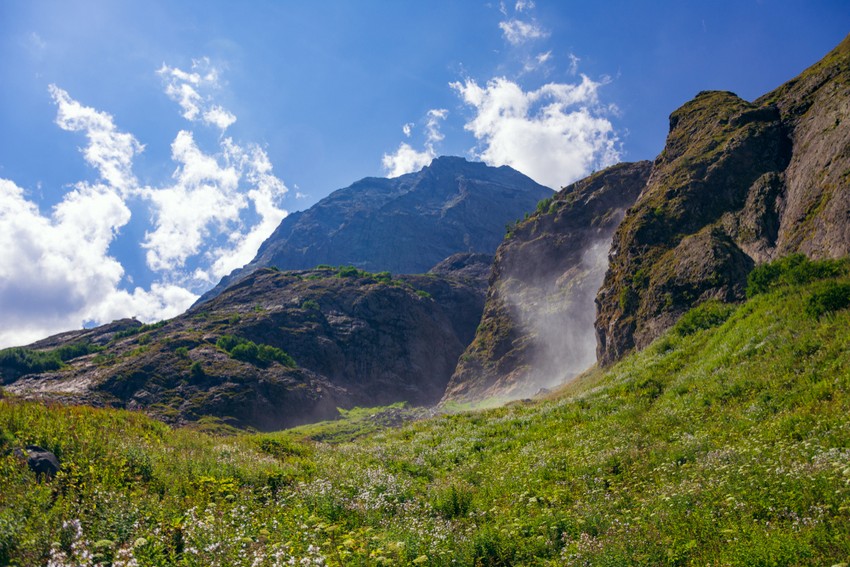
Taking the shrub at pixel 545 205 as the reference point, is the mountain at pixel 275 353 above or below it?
below

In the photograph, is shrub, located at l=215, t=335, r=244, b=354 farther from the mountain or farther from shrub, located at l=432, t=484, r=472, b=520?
shrub, located at l=432, t=484, r=472, b=520

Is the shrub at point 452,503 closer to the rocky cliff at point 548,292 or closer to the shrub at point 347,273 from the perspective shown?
the rocky cliff at point 548,292

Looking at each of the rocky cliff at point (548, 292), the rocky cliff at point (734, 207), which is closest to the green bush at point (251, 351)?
the rocky cliff at point (548, 292)

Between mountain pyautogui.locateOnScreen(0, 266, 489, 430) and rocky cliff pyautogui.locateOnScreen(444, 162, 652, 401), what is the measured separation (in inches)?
1205

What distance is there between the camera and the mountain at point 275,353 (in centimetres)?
9219

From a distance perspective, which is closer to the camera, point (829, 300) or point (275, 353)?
point (829, 300)

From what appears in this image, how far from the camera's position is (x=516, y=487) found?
1266 cm

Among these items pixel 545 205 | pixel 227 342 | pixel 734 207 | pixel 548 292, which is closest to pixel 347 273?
pixel 227 342

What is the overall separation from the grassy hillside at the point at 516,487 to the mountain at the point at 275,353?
69.4 meters

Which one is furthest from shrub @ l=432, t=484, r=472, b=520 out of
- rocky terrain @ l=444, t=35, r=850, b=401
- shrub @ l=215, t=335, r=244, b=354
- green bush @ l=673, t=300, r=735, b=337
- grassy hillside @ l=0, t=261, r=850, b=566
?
shrub @ l=215, t=335, r=244, b=354

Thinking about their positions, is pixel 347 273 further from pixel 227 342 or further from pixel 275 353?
pixel 227 342

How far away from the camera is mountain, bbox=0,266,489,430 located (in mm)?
92188

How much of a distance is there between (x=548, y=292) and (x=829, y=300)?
92147mm

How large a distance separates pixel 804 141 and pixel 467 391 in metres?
78.2
